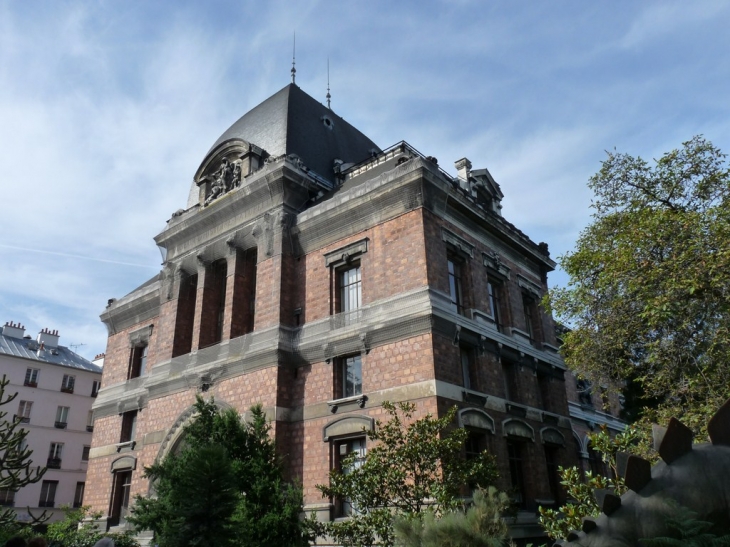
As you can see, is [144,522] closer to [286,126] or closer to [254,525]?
[254,525]

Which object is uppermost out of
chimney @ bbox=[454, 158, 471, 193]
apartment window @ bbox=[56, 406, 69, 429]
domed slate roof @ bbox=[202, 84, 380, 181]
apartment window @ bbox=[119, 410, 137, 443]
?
domed slate roof @ bbox=[202, 84, 380, 181]

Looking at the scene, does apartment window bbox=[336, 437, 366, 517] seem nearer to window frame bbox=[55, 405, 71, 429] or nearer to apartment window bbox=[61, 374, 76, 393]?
window frame bbox=[55, 405, 71, 429]

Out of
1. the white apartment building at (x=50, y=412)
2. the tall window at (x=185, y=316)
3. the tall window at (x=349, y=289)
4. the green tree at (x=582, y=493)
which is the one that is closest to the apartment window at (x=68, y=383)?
the white apartment building at (x=50, y=412)

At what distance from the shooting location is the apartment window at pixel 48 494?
116 ft

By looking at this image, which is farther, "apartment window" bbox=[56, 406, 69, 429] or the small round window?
"apartment window" bbox=[56, 406, 69, 429]

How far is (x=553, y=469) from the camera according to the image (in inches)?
821

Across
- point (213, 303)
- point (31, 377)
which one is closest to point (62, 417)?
point (31, 377)

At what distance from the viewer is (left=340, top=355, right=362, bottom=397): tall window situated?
17750 mm

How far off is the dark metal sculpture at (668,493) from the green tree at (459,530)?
2.99 m

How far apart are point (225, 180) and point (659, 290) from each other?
17.6 metres

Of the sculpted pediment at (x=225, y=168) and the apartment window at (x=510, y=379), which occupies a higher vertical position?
the sculpted pediment at (x=225, y=168)

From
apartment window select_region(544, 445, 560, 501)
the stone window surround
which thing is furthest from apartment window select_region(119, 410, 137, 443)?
apartment window select_region(544, 445, 560, 501)

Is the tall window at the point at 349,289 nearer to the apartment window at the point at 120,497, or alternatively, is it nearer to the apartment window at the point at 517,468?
the apartment window at the point at 517,468

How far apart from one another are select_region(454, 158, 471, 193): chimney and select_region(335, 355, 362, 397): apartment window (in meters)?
8.70
